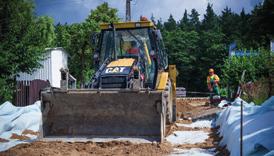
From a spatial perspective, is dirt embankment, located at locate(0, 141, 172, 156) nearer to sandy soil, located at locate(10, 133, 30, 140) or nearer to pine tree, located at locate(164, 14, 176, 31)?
sandy soil, located at locate(10, 133, 30, 140)

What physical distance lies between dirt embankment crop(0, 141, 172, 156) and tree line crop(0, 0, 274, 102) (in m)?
3.50

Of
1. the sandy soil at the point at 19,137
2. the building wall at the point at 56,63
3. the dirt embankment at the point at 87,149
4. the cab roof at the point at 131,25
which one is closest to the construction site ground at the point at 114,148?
the dirt embankment at the point at 87,149

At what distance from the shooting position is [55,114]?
8.95m

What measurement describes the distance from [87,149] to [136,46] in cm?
380

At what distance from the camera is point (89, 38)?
10680 millimetres

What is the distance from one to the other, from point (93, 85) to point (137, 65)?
3.82ft

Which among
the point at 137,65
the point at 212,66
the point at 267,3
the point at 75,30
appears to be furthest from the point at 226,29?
the point at 137,65

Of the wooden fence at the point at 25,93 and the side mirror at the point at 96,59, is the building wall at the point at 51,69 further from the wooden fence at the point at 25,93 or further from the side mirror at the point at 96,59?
the side mirror at the point at 96,59

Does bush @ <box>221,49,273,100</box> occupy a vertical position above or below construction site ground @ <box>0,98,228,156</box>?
above

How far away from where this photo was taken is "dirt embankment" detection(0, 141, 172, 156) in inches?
290

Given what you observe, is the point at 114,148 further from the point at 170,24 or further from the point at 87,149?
the point at 170,24

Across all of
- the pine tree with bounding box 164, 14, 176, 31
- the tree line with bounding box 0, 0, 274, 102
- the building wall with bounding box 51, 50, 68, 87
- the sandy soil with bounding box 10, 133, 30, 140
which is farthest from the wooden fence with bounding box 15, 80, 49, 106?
the pine tree with bounding box 164, 14, 176, 31

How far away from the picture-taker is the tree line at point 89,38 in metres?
15.9

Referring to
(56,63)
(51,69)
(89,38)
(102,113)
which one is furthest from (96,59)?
(56,63)
